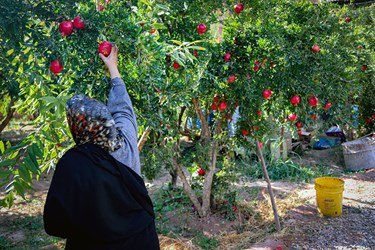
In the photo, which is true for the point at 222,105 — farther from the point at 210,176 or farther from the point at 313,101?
the point at 210,176

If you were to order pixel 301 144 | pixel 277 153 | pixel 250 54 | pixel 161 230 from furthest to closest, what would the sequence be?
pixel 301 144
pixel 277 153
pixel 161 230
pixel 250 54

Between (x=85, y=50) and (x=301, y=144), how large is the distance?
8233 millimetres

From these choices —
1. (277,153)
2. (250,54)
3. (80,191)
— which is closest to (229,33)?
(250,54)

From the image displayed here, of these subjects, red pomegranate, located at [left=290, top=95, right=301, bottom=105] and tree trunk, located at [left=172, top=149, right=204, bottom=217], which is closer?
red pomegranate, located at [left=290, top=95, right=301, bottom=105]

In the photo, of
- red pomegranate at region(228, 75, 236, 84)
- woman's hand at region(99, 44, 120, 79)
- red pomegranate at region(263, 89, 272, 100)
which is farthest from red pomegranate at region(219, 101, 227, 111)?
woman's hand at region(99, 44, 120, 79)

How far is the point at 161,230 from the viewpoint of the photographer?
16.5 feet

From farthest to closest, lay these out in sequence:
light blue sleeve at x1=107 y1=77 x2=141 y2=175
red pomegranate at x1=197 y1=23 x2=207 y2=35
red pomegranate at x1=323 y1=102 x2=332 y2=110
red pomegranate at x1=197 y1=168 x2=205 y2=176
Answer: red pomegranate at x1=197 y1=168 x2=205 y2=176 → red pomegranate at x1=323 y1=102 x2=332 y2=110 → red pomegranate at x1=197 y1=23 x2=207 y2=35 → light blue sleeve at x1=107 y1=77 x2=141 y2=175

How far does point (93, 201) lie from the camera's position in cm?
164

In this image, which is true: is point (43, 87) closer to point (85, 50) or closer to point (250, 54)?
point (85, 50)

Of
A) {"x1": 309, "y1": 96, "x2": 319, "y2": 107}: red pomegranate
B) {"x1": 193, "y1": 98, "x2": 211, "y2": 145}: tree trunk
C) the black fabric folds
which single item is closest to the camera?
the black fabric folds

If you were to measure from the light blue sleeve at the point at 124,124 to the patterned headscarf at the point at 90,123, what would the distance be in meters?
0.10

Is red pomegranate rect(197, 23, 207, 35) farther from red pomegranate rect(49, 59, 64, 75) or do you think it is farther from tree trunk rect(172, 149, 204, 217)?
tree trunk rect(172, 149, 204, 217)

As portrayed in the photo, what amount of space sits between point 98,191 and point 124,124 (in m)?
0.44

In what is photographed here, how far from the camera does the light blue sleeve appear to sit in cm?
189
